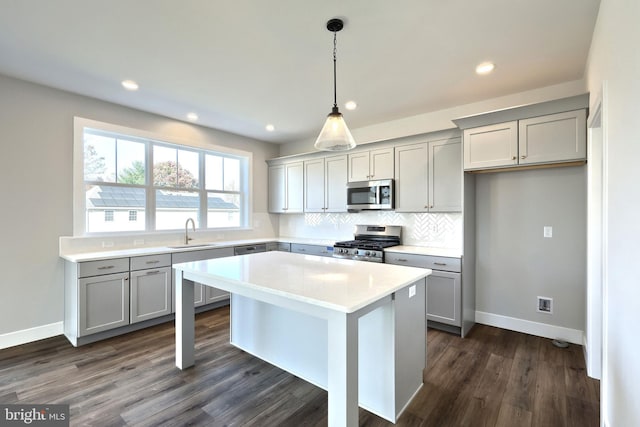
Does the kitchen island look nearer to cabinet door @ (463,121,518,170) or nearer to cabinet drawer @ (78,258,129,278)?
cabinet drawer @ (78,258,129,278)

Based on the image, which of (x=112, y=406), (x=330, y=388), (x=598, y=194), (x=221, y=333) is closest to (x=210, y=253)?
(x=221, y=333)

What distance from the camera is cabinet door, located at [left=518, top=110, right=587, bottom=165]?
2.63m

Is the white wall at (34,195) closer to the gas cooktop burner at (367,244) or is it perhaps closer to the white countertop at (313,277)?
the white countertop at (313,277)

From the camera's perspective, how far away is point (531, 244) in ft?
10.7

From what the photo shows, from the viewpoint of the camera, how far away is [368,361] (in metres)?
1.99

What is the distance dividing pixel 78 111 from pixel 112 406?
3105mm

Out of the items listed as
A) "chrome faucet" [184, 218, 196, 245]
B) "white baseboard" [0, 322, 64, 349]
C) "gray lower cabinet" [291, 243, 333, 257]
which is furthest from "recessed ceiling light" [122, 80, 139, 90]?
"gray lower cabinet" [291, 243, 333, 257]

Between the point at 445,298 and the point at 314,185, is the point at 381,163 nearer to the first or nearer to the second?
the point at 314,185

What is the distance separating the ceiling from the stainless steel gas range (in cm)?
175

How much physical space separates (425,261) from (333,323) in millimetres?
2229

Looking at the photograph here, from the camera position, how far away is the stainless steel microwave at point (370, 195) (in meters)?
4.02

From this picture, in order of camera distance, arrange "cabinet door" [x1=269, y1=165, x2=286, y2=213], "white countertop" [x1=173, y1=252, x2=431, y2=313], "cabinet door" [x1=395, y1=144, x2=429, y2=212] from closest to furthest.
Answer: "white countertop" [x1=173, y1=252, x2=431, y2=313]
"cabinet door" [x1=395, y1=144, x2=429, y2=212]
"cabinet door" [x1=269, y1=165, x2=286, y2=213]

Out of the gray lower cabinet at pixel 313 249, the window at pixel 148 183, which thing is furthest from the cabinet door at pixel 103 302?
the gray lower cabinet at pixel 313 249

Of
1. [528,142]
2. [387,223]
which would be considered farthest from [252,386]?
[528,142]
